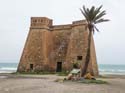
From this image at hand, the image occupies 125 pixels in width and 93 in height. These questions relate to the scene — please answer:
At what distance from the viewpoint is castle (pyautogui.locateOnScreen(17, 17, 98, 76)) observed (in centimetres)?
4163

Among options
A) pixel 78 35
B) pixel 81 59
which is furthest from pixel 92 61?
pixel 78 35

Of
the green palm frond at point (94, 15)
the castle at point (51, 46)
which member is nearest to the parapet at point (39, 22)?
the castle at point (51, 46)

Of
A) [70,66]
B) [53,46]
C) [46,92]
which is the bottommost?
[46,92]

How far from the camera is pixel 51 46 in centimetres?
4575

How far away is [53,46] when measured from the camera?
45688 mm

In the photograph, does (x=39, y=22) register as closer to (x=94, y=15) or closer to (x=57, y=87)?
(x=94, y=15)

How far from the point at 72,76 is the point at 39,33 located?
18.6 metres

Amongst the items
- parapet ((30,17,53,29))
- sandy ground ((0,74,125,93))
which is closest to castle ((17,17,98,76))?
parapet ((30,17,53,29))

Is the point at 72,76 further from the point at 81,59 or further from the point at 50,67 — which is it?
the point at 50,67

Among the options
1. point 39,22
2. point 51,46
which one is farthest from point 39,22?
point 51,46

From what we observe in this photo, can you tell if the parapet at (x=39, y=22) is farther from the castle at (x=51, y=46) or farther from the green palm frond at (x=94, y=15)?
the green palm frond at (x=94, y=15)

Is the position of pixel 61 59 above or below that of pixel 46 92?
above

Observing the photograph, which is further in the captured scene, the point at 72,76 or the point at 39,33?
the point at 39,33

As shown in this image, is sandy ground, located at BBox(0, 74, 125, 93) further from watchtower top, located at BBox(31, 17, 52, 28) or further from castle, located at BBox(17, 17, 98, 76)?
watchtower top, located at BBox(31, 17, 52, 28)
